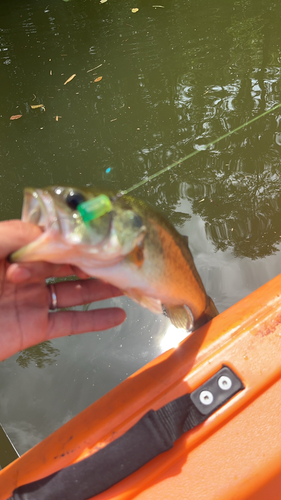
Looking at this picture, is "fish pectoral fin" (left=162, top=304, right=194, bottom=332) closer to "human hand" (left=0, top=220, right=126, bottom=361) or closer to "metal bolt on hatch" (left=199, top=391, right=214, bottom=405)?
"human hand" (left=0, top=220, right=126, bottom=361)

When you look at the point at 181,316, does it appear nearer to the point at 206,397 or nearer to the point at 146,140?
the point at 206,397

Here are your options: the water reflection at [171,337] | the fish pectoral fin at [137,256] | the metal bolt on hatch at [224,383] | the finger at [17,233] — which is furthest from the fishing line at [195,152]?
the metal bolt on hatch at [224,383]

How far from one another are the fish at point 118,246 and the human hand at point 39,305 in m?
0.18

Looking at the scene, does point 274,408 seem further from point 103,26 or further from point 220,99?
point 103,26

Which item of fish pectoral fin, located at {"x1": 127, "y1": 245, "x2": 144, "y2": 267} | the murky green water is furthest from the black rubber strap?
the murky green water

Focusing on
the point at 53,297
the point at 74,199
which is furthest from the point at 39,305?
the point at 74,199

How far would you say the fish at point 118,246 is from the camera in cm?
131

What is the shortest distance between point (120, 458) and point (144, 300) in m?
0.70

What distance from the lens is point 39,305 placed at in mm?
1750

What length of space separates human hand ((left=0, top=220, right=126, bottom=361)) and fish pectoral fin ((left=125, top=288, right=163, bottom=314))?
8.8 inches

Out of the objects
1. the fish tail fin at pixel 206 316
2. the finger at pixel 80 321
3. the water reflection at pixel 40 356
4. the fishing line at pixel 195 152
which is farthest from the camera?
the fishing line at pixel 195 152

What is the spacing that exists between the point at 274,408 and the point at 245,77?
4.77 m

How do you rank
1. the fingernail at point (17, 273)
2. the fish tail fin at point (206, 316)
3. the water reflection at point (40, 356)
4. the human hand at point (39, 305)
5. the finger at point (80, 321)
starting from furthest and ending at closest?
the water reflection at point (40, 356) < the fish tail fin at point (206, 316) < the finger at point (80, 321) < the human hand at point (39, 305) < the fingernail at point (17, 273)

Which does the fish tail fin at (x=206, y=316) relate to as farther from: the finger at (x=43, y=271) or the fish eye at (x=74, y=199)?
the fish eye at (x=74, y=199)
